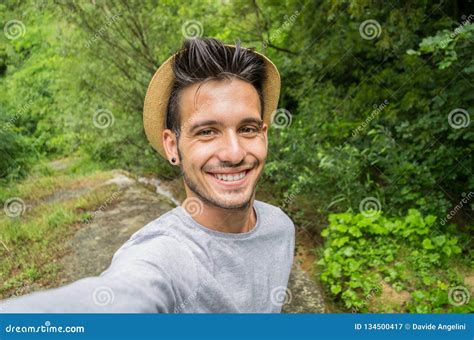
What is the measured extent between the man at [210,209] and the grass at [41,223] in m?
2.31

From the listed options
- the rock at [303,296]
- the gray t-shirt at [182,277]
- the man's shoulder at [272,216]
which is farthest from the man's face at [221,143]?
the rock at [303,296]

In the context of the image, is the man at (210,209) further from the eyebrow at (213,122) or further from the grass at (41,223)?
the grass at (41,223)

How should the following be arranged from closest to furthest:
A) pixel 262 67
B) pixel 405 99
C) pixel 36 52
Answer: pixel 262 67 < pixel 405 99 < pixel 36 52

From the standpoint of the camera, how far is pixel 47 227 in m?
4.13

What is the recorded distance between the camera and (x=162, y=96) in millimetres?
1558

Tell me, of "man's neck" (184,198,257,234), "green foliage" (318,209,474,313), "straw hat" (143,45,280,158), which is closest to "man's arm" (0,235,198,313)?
"man's neck" (184,198,257,234)

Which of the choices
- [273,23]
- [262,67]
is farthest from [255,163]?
[273,23]

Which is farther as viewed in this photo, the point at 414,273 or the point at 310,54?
the point at 310,54

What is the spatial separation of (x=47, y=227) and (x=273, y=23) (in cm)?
428

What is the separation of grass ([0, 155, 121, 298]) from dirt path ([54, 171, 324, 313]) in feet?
0.39

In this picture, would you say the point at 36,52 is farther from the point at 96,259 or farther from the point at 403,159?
the point at 403,159

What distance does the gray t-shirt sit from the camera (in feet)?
3.11

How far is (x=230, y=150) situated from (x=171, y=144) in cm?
28

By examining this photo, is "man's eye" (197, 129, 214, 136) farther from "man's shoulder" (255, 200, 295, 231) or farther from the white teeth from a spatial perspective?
"man's shoulder" (255, 200, 295, 231)
